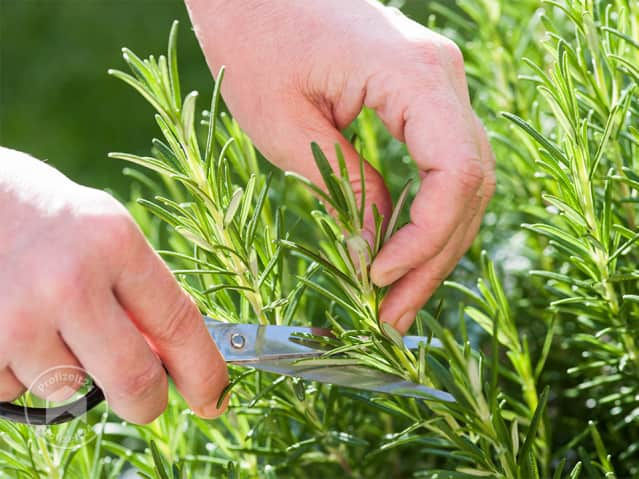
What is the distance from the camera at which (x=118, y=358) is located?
99 centimetres

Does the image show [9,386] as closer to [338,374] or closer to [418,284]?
[338,374]

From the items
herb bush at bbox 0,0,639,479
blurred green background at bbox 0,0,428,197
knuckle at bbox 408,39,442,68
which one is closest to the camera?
herb bush at bbox 0,0,639,479

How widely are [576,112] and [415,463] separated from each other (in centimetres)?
84

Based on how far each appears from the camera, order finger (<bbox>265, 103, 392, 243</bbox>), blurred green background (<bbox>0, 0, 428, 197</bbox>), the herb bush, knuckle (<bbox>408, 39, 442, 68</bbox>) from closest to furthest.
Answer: the herb bush → knuckle (<bbox>408, 39, 442, 68</bbox>) → finger (<bbox>265, 103, 392, 243</bbox>) → blurred green background (<bbox>0, 0, 428, 197</bbox>)

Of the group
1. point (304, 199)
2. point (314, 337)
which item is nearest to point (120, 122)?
point (304, 199)

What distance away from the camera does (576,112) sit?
1.05 meters

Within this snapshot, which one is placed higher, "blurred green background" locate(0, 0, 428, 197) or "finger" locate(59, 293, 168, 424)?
"finger" locate(59, 293, 168, 424)

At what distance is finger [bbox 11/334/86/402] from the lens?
0.97m

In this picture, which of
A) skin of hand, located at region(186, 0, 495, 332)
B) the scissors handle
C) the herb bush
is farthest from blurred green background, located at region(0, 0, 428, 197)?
the scissors handle

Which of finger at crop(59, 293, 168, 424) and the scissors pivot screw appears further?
the scissors pivot screw

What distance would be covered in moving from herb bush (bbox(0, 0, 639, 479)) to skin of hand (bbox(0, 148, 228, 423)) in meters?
0.08

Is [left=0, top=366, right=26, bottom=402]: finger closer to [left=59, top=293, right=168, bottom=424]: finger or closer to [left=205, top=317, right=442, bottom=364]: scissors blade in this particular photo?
[left=59, top=293, right=168, bottom=424]: finger

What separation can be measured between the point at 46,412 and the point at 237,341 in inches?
11.1

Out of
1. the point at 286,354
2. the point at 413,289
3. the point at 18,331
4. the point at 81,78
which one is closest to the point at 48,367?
the point at 18,331
